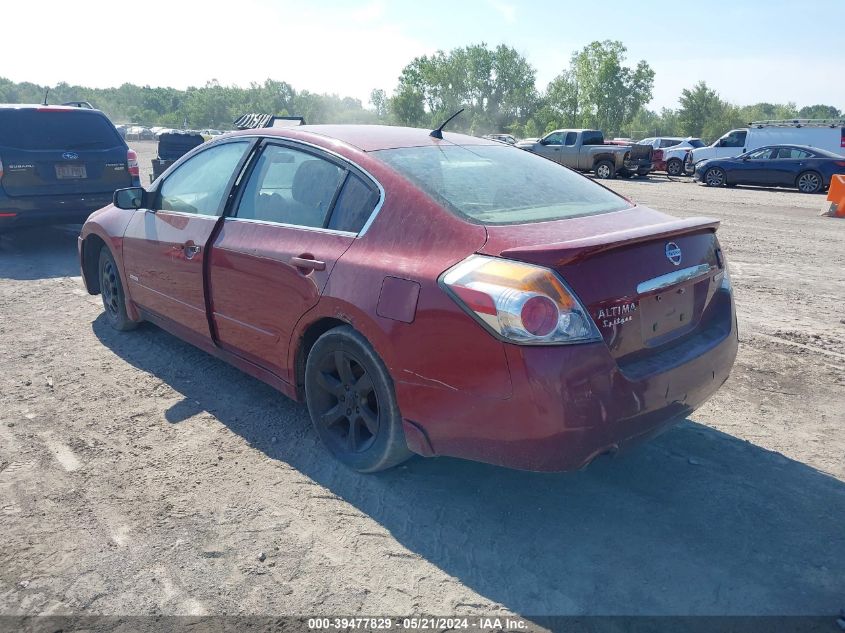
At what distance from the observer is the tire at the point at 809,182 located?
19344 mm

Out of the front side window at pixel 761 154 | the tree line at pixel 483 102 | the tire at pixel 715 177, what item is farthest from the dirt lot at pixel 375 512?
the tree line at pixel 483 102

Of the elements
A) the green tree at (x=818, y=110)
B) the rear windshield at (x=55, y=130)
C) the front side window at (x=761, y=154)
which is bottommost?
the front side window at (x=761, y=154)

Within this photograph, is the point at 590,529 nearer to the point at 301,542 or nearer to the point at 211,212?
the point at 301,542

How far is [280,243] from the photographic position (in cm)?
356

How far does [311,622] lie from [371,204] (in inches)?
72.3

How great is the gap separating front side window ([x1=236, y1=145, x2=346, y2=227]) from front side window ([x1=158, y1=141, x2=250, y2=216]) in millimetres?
244

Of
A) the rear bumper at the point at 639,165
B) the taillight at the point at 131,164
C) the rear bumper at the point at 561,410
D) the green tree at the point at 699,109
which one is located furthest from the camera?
the green tree at the point at 699,109

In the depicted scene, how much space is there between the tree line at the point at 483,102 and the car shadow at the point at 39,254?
3480 centimetres

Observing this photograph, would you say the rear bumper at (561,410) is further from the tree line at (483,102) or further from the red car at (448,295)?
the tree line at (483,102)

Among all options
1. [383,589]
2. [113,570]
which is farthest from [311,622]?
[113,570]

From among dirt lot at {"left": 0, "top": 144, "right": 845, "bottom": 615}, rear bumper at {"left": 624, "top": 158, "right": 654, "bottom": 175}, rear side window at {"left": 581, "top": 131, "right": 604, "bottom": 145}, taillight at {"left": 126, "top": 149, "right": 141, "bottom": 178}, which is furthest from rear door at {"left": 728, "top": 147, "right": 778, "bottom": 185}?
taillight at {"left": 126, "top": 149, "right": 141, "bottom": 178}

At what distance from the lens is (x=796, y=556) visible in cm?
275

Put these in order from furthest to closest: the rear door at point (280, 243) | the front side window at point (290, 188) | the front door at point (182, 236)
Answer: the front door at point (182, 236)
the front side window at point (290, 188)
the rear door at point (280, 243)

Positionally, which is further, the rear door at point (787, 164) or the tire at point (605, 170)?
the tire at point (605, 170)
